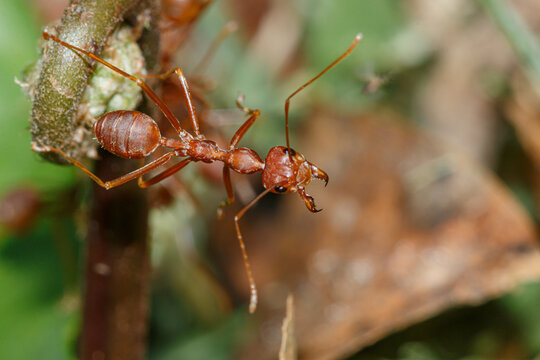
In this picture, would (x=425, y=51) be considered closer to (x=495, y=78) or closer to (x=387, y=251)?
(x=495, y=78)

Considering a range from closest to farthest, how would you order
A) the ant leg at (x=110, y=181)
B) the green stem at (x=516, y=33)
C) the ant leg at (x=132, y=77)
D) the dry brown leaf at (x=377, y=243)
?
1. the ant leg at (x=132, y=77)
2. the ant leg at (x=110, y=181)
3. the green stem at (x=516, y=33)
4. the dry brown leaf at (x=377, y=243)

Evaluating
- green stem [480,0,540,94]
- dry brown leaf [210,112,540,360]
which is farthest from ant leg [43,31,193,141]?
green stem [480,0,540,94]

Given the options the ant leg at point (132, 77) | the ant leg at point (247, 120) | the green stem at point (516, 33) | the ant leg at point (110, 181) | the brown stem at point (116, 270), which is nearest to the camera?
the ant leg at point (132, 77)

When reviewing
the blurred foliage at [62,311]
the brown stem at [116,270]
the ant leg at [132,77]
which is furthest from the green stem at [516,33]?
Answer: the brown stem at [116,270]

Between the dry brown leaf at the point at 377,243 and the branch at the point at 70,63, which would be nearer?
the branch at the point at 70,63

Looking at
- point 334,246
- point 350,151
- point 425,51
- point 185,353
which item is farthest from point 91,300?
point 425,51

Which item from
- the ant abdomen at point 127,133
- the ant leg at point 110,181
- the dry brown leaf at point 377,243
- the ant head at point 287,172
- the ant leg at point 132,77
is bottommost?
the dry brown leaf at point 377,243

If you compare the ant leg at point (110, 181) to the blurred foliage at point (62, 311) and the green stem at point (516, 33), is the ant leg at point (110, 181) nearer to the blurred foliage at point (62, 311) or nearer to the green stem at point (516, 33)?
the blurred foliage at point (62, 311)

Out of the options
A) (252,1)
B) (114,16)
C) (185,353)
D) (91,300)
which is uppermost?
(252,1)

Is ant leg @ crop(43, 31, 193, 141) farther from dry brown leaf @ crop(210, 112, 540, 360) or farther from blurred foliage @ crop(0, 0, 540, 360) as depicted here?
dry brown leaf @ crop(210, 112, 540, 360)
